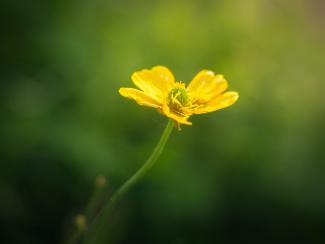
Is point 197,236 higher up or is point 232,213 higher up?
point 232,213

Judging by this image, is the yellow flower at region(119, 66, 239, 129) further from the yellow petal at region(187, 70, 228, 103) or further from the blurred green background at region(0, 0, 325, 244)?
the blurred green background at region(0, 0, 325, 244)

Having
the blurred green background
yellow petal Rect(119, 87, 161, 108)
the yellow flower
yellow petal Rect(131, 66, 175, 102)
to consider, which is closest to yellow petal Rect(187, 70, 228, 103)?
the yellow flower

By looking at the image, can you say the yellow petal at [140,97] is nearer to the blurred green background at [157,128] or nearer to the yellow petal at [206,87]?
the yellow petal at [206,87]

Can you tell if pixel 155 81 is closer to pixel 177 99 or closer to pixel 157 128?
pixel 177 99

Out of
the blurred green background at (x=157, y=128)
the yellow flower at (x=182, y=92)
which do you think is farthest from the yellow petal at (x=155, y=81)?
the blurred green background at (x=157, y=128)

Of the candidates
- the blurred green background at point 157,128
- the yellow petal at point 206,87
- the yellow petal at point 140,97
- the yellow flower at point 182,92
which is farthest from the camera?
the blurred green background at point 157,128

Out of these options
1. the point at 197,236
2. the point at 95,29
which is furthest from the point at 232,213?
the point at 95,29

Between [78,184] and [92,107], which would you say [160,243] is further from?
[92,107]
